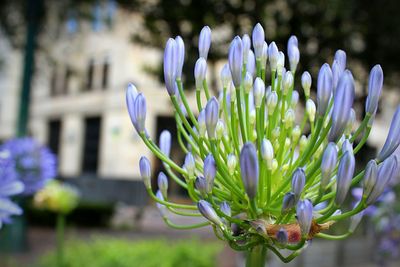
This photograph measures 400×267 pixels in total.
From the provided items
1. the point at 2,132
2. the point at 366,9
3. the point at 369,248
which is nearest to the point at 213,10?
the point at 366,9

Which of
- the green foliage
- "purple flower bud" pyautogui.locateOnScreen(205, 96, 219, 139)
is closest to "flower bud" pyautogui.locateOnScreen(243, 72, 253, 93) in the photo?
"purple flower bud" pyautogui.locateOnScreen(205, 96, 219, 139)

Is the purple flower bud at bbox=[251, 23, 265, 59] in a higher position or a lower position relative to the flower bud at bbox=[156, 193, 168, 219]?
higher

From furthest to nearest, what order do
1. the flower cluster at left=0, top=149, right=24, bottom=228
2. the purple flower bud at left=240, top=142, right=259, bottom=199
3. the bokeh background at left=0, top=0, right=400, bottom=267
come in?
the bokeh background at left=0, top=0, right=400, bottom=267, the flower cluster at left=0, top=149, right=24, bottom=228, the purple flower bud at left=240, top=142, right=259, bottom=199

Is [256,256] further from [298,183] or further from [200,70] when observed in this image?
[200,70]

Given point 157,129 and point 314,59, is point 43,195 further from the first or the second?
point 157,129

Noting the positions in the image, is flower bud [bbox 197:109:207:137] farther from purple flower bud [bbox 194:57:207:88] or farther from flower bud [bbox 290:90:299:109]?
flower bud [bbox 290:90:299:109]

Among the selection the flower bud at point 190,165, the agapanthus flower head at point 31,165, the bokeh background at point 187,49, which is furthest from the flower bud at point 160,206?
the bokeh background at point 187,49
